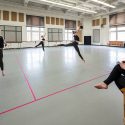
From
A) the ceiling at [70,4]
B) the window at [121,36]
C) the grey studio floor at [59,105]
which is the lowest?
the grey studio floor at [59,105]

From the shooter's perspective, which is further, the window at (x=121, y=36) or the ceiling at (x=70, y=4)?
the window at (x=121, y=36)

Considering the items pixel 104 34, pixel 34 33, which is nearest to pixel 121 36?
pixel 104 34

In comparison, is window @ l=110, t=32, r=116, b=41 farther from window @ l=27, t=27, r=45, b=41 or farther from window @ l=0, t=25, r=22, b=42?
window @ l=0, t=25, r=22, b=42

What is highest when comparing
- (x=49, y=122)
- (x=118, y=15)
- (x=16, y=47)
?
(x=118, y=15)

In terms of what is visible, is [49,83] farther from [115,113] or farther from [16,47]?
[16,47]

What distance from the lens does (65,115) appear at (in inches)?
88.4

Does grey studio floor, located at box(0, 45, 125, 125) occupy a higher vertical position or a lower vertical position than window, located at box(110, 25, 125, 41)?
lower

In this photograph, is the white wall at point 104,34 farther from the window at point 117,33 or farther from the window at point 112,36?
the window at point 117,33

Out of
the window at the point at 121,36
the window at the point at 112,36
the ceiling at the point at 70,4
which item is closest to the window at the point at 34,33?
the ceiling at the point at 70,4

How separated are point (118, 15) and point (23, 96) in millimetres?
20427

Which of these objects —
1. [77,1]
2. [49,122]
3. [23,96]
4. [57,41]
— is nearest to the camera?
[49,122]

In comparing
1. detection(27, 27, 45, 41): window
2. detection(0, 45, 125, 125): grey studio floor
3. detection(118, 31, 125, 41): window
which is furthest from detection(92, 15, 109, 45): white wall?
detection(0, 45, 125, 125): grey studio floor

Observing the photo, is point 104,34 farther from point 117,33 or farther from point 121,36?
point 121,36

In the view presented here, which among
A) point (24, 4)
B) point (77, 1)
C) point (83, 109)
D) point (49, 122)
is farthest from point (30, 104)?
point (24, 4)
